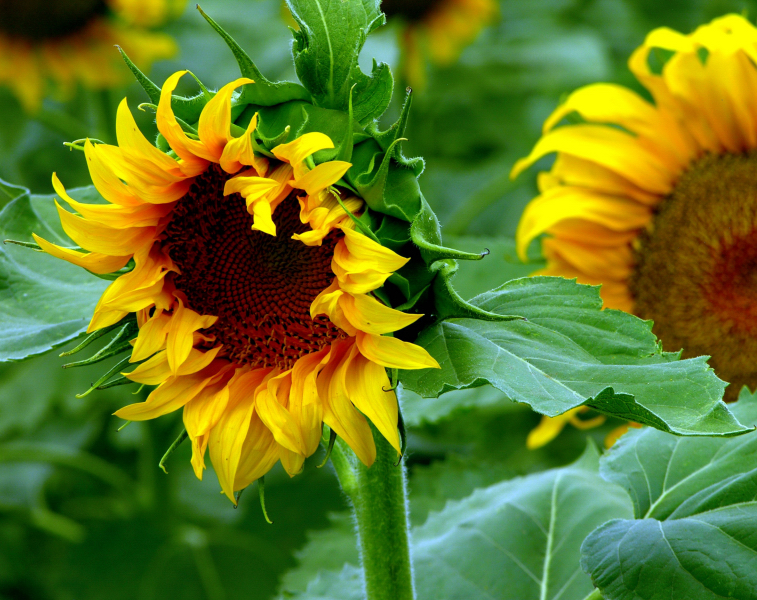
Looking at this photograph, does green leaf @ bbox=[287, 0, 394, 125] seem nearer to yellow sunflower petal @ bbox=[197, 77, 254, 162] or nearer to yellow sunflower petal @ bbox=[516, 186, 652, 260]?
yellow sunflower petal @ bbox=[197, 77, 254, 162]

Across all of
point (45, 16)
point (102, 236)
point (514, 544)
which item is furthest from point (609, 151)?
point (45, 16)

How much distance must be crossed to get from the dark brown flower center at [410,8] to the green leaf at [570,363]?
1.63 meters

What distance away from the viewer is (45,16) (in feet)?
6.86

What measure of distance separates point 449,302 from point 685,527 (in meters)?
0.29

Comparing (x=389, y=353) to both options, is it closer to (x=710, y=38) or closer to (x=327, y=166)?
(x=327, y=166)

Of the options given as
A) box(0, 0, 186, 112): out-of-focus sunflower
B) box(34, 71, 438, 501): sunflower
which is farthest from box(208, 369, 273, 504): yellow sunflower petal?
box(0, 0, 186, 112): out-of-focus sunflower

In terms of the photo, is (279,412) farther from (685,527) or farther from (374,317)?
(685,527)

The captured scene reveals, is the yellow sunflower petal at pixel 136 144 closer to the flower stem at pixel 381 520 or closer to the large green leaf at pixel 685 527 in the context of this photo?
the flower stem at pixel 381 520

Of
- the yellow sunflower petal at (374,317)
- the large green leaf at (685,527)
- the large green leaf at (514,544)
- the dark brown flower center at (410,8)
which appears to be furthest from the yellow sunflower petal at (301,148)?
the dark brown flower center at (410,8)

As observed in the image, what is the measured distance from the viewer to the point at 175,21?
2.45 metres

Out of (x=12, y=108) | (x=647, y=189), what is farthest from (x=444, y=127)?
(x=647, y=189)

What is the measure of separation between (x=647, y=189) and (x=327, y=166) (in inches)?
29.2

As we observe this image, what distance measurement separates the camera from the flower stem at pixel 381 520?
2.57 feet

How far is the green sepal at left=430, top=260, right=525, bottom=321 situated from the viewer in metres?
0.67
